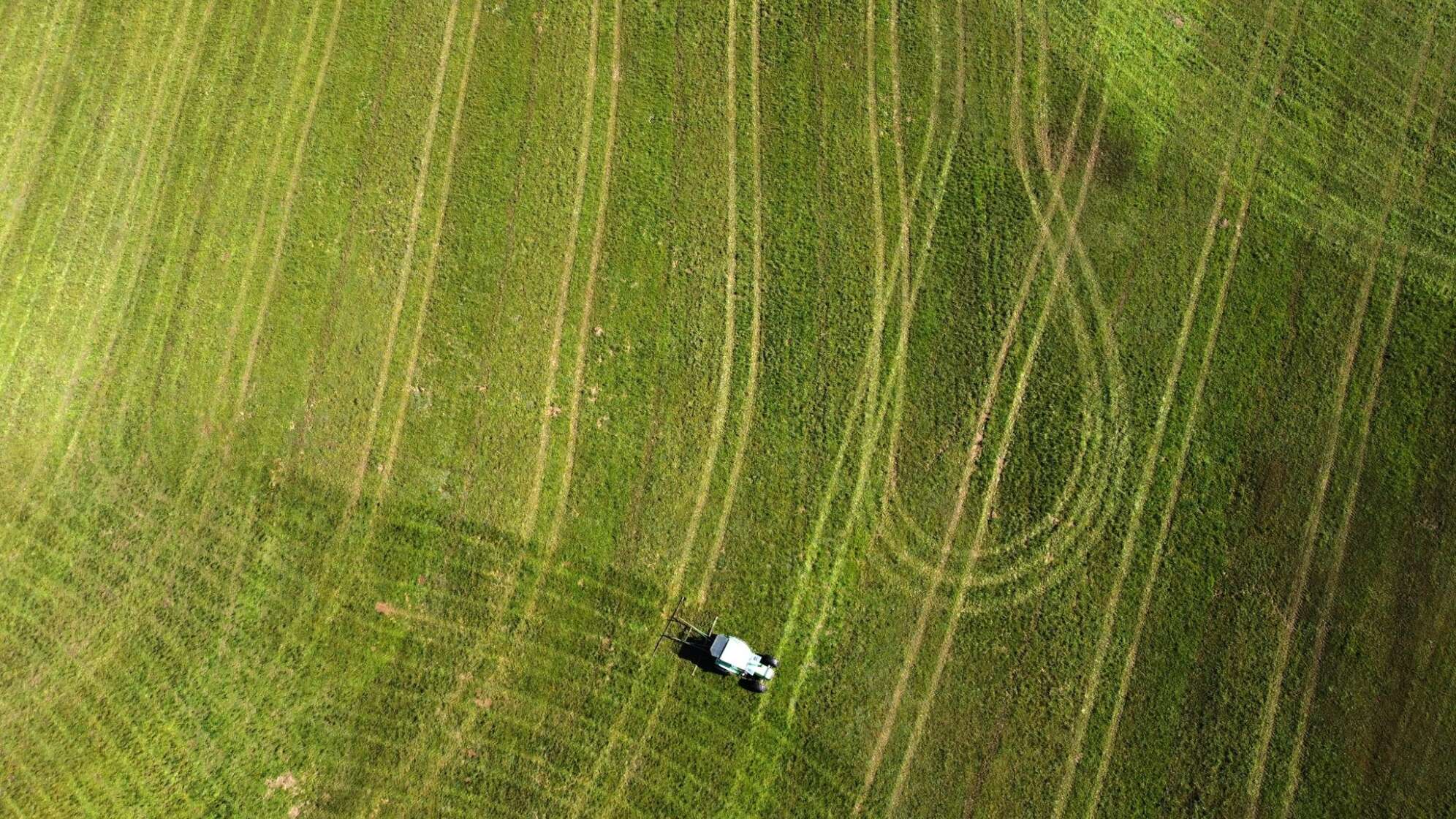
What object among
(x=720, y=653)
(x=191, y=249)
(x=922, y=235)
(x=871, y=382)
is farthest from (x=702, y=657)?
(x=191, y=249)

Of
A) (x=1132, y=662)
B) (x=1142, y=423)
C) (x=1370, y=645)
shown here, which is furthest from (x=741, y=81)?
(x=1370, y=645)

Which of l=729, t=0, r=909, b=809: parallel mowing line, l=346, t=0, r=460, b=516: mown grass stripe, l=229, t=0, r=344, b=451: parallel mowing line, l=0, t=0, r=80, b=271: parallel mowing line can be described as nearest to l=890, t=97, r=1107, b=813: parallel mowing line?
l=729, t=0, r=909, b=809: parallel mowing line

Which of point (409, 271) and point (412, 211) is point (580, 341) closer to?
point (409, 271)

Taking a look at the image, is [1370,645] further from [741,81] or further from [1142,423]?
[741,81]

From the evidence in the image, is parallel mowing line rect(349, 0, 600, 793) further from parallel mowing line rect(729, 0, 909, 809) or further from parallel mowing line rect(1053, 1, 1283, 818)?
parallel mowing line rect(1053, 1, 1283, 818)

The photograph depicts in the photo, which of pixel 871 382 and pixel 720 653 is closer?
pixel 720 653

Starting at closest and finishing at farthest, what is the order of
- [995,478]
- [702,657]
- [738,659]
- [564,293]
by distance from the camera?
1. [738,659]
2. [702,657]
3. [995,478]
4. [564,293]

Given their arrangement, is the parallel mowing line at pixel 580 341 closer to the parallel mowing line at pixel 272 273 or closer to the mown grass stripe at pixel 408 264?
the mown grass stripe at pixel 408 264

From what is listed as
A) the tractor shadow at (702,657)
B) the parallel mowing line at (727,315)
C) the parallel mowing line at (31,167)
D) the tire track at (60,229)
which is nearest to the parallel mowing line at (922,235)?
the parallel mowing line at (727,315)
